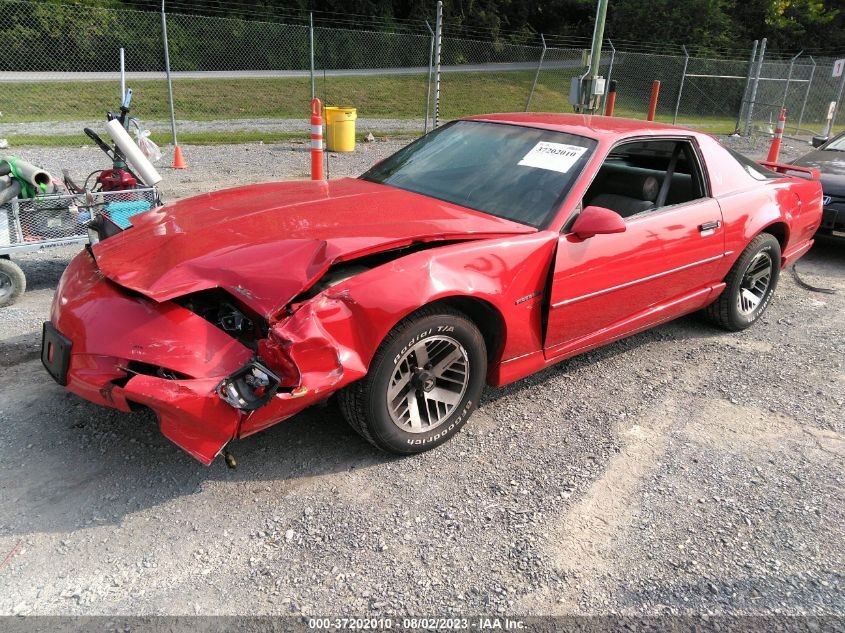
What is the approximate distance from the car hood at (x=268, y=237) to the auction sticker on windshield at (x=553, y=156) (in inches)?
20.8

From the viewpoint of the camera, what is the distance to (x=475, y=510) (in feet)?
9.11

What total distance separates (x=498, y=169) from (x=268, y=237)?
150cm

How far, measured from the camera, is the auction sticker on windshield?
3604 millimetres

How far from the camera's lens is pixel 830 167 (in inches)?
285

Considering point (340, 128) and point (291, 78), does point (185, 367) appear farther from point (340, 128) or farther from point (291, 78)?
point (291, 78)

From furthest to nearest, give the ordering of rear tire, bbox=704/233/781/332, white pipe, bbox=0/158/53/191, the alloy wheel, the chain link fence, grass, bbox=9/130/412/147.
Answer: the chain link fence
grass, bbox=9/130/412/147
white pipe, bbox=0/158/53/191
rear tire, bbox=704/233/781/332
the alloy wheel

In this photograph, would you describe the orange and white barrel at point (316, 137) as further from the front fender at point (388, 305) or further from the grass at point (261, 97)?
the grass at point (261, 97)

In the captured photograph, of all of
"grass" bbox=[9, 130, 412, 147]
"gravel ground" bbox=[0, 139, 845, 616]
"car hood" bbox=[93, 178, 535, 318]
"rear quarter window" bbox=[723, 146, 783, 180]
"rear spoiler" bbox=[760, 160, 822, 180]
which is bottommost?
"grass" bbox=[9, 130, 412, 147]

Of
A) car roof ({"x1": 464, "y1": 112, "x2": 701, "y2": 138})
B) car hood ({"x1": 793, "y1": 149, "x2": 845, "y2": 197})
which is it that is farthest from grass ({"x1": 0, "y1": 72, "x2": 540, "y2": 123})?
car roof ({"x1": 464, "y1": 112, "x2": 701, "y2": 138})

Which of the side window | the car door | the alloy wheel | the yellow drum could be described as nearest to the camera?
the alloy wheel

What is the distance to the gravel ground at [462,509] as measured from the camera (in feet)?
7.68

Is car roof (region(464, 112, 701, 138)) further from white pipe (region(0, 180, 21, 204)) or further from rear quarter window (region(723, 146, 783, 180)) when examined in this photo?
white pipe (region(0, 180, 21, 204))

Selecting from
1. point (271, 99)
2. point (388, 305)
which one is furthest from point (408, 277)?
point (271, 99)

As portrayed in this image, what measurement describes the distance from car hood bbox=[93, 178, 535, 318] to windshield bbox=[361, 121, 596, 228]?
0.49 feet
